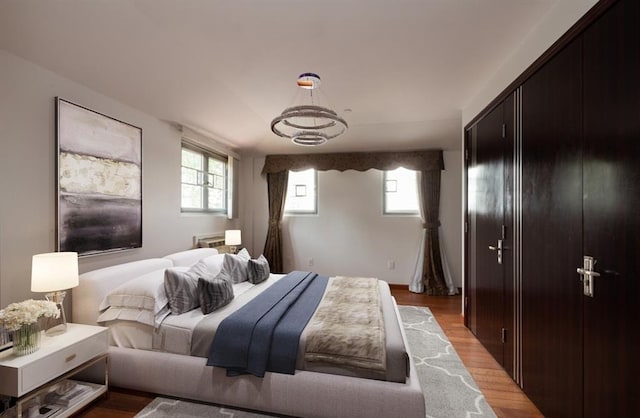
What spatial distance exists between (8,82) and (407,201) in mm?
4944

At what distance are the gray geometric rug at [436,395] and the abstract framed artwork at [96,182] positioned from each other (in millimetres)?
1484

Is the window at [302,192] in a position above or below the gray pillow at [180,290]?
above

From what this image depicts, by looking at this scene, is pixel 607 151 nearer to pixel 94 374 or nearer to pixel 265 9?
pixel 265 9

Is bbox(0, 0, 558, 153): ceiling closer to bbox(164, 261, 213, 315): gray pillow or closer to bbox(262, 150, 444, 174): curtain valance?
bbox(262, 150, 444, 174): curtain valance

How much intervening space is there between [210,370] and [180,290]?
2.19 ft

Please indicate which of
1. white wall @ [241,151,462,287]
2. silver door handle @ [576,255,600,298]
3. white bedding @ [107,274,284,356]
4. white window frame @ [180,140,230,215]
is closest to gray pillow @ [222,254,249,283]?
white bedding @ [107,274,284,356]

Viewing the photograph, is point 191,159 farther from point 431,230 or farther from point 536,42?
point 431,230

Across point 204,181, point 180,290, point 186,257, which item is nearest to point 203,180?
point 204,181

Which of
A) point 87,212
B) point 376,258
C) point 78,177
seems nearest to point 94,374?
point 87,212

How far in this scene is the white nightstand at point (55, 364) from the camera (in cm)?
145

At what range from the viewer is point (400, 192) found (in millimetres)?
5023

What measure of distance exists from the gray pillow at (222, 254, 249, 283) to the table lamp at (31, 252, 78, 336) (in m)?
1.31

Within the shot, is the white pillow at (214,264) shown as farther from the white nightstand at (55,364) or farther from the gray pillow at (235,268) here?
the white nightstand at (55,364)

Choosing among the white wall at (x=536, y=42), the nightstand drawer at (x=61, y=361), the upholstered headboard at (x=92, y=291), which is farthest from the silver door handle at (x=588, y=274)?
the upholstered headboard at (x=92, y=291)
